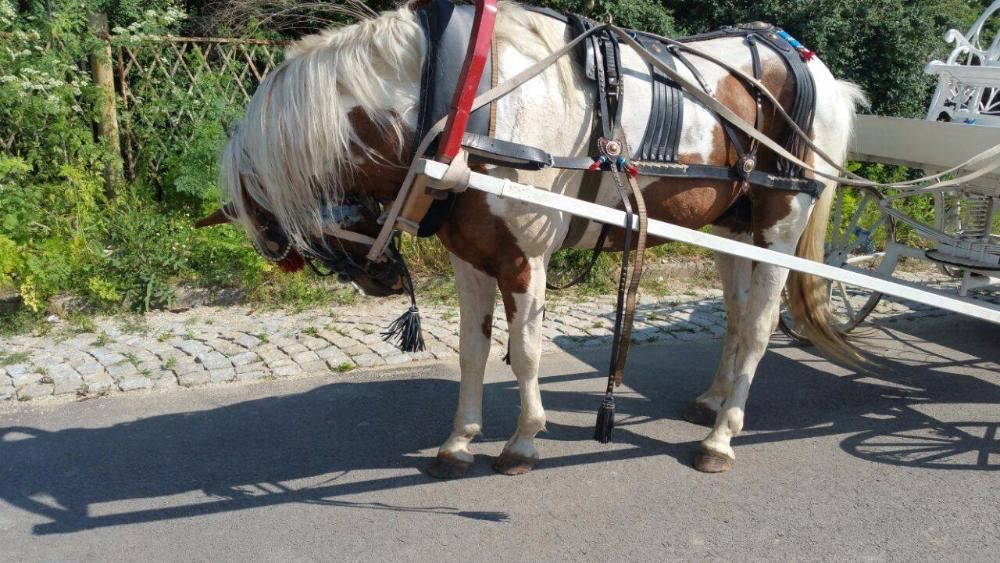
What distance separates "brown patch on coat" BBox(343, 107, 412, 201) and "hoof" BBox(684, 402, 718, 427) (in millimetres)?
1997

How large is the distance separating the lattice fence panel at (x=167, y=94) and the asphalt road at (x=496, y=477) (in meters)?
3.33

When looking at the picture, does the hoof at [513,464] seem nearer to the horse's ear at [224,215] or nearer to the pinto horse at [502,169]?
the pinto horse at [502,169]

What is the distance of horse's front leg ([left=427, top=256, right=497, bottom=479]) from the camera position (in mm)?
3416

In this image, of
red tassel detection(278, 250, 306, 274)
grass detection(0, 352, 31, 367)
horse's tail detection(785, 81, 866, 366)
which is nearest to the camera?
red tassel detection(278, 250, 306, 274)

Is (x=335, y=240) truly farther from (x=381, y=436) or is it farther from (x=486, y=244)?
(x=381, y=436)

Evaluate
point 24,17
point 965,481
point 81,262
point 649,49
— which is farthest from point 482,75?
point 24,17

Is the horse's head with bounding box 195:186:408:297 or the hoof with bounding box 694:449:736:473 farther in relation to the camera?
the hoof with bounding box 694:449:736:473

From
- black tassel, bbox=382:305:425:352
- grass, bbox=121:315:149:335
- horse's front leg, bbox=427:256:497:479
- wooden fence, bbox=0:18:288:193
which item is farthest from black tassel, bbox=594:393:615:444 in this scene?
wooden fence, bbox=0:18:288:193

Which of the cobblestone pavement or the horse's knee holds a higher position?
the horse's knee

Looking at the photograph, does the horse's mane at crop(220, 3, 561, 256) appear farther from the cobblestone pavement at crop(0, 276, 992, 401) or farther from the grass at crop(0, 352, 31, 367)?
the grass at crop(0, 352, 31, 367)

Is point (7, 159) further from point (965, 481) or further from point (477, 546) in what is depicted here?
point (965, 481)

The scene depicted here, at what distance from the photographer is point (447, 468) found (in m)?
3.45

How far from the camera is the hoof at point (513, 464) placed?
11.3 feet

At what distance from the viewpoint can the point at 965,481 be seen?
344 centimetres
